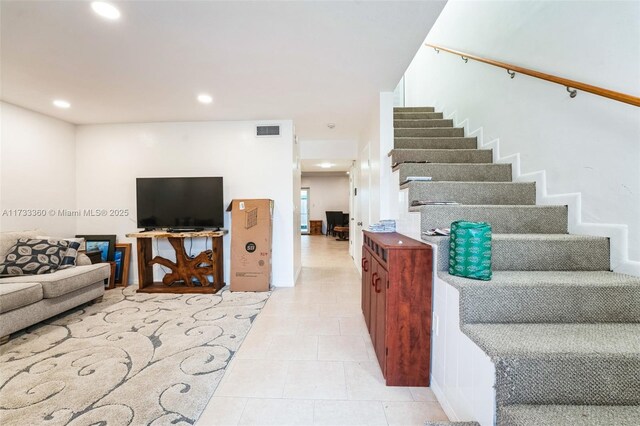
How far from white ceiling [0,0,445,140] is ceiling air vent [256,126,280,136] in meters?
0.42

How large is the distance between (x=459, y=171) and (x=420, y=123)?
150 cm

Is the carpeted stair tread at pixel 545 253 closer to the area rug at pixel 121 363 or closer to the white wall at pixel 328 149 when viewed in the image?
the area rug at pixel 121 363

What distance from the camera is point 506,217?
1.94 meters

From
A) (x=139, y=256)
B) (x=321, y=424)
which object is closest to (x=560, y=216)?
(x=321, y=424)

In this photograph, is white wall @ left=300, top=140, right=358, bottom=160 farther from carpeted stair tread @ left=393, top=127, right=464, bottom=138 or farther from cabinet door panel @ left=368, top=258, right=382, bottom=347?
cabinet door panel @ left=368, top=258, right=382, bottom=347

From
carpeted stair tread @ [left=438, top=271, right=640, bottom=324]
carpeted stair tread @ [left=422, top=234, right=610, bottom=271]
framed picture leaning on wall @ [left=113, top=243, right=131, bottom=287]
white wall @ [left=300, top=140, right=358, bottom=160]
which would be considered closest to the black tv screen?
framed picture leaning on wall @ [left=113, top=243, right=131, bottom=287]

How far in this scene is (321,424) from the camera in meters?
1.42

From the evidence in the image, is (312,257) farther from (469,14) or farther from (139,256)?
(469,14)

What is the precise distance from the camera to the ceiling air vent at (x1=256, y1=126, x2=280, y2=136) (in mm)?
3863

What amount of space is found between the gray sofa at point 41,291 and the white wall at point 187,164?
101 centimetres

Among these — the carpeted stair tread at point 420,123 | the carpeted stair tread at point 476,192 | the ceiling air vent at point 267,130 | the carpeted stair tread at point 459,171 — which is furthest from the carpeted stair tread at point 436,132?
the ceiling air vent at point 267,130

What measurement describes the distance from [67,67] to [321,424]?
142 inches

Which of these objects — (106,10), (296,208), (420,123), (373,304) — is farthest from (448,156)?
(106,10)

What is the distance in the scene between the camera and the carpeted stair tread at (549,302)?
1321mm
